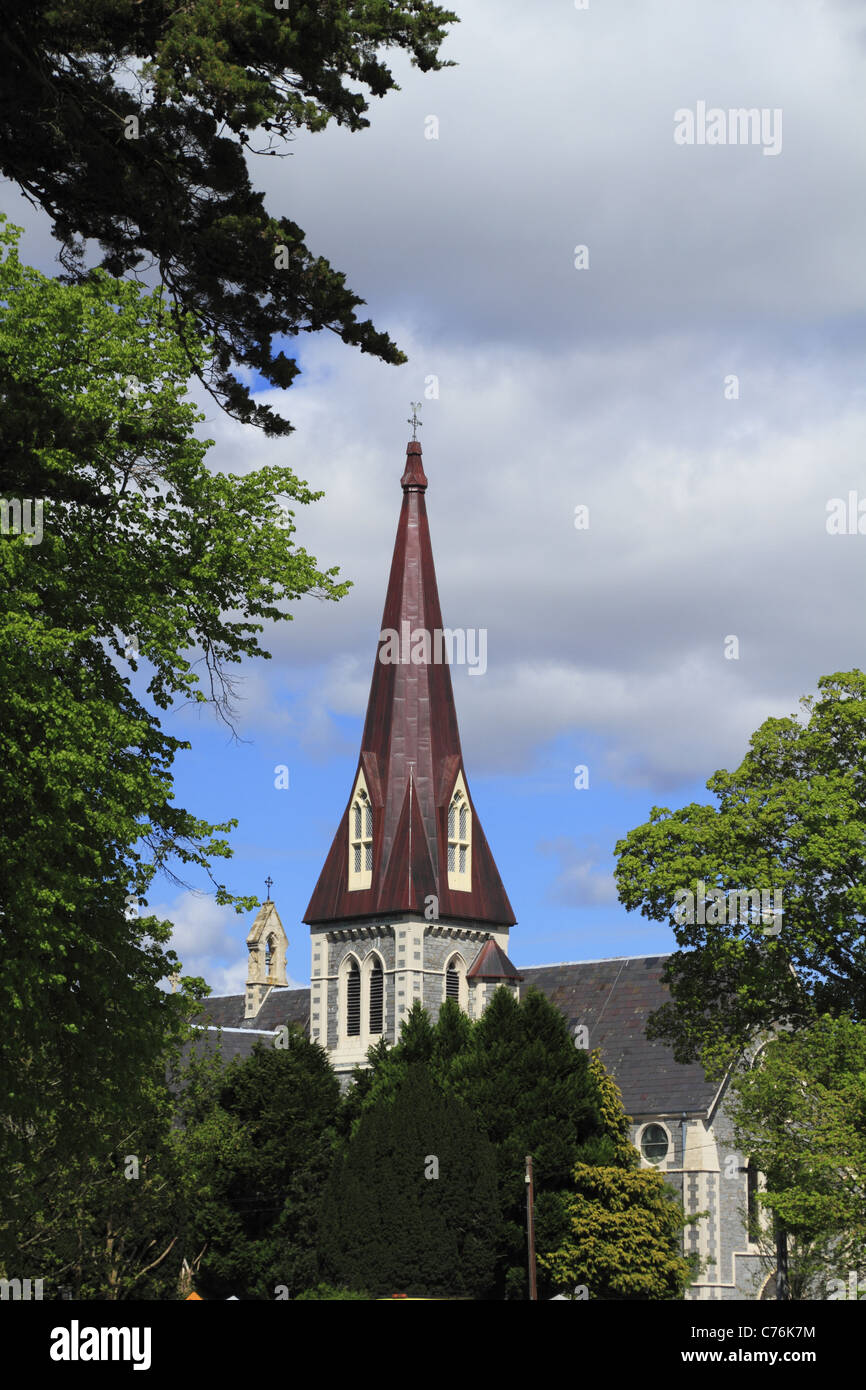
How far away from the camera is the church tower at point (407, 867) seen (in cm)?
7750

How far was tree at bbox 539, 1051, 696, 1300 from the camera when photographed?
174 feet

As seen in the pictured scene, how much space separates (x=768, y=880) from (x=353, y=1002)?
142ft

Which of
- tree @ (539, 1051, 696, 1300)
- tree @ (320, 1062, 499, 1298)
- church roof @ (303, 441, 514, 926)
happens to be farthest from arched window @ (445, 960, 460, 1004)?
tree @ (539, 1051, 696, 1300)

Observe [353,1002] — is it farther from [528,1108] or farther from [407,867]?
[528,1108]

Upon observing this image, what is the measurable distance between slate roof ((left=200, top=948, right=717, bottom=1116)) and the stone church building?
85 mm

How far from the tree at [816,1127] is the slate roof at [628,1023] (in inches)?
1075

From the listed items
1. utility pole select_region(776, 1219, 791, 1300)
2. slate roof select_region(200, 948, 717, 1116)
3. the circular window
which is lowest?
utility pole select_region(776, 1219, 791, 1300)

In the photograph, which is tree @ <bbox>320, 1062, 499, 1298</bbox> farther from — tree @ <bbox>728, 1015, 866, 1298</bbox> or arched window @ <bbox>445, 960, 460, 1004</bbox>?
arched window @ <bbox>445, 960, 460, 1004</bbox>

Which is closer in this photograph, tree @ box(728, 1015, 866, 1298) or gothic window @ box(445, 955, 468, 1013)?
tree @ box(728, 1015, 866, 1298)

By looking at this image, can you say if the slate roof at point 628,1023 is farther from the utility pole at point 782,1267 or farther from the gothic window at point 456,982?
the utility pole at point 782,1267

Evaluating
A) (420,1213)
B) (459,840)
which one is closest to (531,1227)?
(420,1213)

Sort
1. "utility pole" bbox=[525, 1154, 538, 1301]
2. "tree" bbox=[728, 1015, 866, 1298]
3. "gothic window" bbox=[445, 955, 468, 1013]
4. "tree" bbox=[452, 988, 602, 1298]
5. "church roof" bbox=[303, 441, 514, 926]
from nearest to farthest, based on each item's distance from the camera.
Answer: "tree" bbox=[728, 1015, 866, 1298] < "utility pole" bbox=[525, 1154, 538, 1301] < "tree" bbox=[452, 988, 602, 1298] < "gothic window" bbox=[445, 955, 468, 1013] < "church roof" bbox=[303, 441, 514, 926]

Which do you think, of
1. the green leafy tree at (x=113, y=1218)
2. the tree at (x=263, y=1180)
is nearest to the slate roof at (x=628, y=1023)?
the tree at (x=263, y=1180)

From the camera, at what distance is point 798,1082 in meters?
39.5
